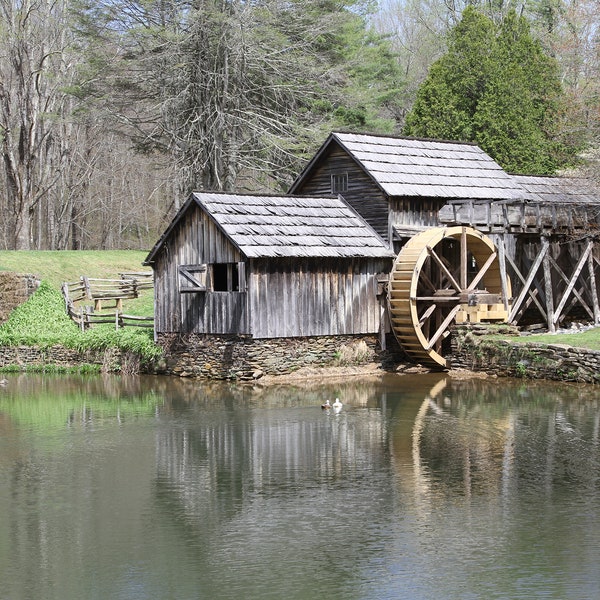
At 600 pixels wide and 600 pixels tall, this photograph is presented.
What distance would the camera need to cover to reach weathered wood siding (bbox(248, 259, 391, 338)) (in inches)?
935

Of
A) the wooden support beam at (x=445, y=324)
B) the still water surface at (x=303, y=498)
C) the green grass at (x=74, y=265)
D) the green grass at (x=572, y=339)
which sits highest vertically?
the green grass at (x=74, y=265)

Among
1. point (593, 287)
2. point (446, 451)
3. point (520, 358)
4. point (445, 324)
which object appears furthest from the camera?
point (593, 287)

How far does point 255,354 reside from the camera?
23.8m

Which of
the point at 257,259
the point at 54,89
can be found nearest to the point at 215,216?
the point at 257,259

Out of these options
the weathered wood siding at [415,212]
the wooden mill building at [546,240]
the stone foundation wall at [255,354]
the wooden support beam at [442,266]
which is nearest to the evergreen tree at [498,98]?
the wooden mill building at [546,240]

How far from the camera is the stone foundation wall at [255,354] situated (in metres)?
23.8

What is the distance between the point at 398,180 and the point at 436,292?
304 centimetres

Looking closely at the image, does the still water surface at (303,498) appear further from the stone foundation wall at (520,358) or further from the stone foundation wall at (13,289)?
the stone foundation wall at (13,289)

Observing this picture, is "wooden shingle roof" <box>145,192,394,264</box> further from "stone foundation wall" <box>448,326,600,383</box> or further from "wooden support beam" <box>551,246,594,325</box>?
"wooden support beam" <box>551,246,594,325</box>

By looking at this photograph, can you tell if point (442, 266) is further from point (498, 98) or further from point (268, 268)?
point (498, 98)

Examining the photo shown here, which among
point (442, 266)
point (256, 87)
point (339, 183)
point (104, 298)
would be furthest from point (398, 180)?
point (256, 87)

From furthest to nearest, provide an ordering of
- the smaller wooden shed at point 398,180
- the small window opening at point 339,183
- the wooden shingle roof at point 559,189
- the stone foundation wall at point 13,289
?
the stone foundation wall at point 13,289 → the wooden shingle roof at point 559,189 → the small window opening at point 339,183 → the smaller wooden shed at point 398,180

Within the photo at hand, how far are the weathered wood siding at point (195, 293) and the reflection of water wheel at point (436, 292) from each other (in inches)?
161

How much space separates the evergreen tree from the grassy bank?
1178 centimetres
